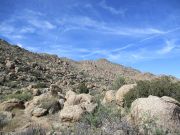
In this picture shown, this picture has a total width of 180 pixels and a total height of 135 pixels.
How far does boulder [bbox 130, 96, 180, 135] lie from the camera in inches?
397

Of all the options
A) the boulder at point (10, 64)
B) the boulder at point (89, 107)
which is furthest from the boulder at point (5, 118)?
the boulder at point (10, 64)

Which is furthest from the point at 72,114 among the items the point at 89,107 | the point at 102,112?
the point at 102,112

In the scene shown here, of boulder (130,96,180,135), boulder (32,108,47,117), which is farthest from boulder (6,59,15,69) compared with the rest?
boulder (130,96,180,135)

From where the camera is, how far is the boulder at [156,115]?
33.1ft

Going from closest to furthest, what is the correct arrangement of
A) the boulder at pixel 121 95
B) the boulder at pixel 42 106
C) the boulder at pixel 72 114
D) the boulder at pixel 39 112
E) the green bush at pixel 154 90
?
the boulder at pixel 72 114 < the green bush at pixel 154 90 < the boulder at pixel 121 95 < the boulder at pixel 39 112 < the boulder at pixel 42 106

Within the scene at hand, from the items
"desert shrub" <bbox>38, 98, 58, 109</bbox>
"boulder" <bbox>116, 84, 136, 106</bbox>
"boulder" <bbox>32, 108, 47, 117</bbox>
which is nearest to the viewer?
"boulder" <bbox>116, 84, 136, 106</bbox>

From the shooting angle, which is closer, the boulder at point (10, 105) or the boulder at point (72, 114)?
the boulder at point (72, 114)

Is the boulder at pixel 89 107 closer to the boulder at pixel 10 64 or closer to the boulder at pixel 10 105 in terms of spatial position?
the boulder at pixel 10 105

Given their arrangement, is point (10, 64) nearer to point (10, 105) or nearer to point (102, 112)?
point (10, 105)

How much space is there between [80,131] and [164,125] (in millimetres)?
2497

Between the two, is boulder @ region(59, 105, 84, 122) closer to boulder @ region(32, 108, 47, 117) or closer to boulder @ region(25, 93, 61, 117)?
boulder @ region(32, 108, 47, 117)

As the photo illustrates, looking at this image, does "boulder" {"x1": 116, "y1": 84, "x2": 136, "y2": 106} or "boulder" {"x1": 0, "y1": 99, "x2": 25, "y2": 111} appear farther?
"boulder" {"x1": 0, "y1": 99, "x2": 25, "y2": 111}

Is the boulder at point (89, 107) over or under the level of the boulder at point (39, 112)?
over

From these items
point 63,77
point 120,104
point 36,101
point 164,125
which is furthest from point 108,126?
point 63,77
